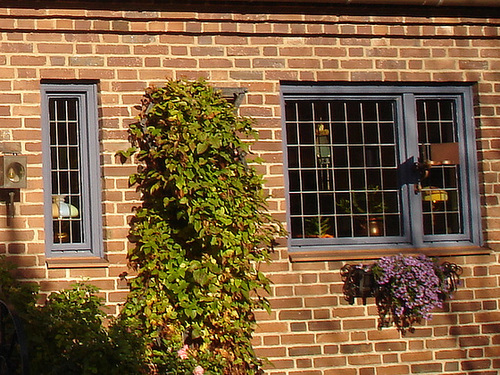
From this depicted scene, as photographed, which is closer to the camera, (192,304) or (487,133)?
(192,304)

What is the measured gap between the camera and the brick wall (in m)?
7.07

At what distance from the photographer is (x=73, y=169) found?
7223 millimetres

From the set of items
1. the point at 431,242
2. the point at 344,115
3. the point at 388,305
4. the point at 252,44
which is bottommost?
the point at 388,305

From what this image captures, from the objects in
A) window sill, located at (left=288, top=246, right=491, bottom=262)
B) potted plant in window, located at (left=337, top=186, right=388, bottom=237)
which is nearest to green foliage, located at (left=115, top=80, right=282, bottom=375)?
window sill, located at (left=288, top=246, right=491, bottom=262)

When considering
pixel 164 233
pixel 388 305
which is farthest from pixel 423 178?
pixel 164 233

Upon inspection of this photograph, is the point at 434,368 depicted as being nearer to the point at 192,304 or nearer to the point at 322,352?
the point at 322,352

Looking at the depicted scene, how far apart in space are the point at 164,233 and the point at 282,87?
164cm

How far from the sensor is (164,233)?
706cm

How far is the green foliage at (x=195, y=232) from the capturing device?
6.90 meters

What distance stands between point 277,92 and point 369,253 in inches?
61.7

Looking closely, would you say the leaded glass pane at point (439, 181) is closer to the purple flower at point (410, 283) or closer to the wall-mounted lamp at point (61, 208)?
the purple flower at point (410, 283)

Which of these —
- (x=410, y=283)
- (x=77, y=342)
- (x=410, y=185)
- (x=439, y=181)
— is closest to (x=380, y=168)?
(x=410, y=185)

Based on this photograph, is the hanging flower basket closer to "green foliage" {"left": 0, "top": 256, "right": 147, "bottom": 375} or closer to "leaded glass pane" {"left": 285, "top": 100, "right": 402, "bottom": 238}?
"leaded glass pane" {"left": 285, "top": 100, "right": 402, "bottom": 238}

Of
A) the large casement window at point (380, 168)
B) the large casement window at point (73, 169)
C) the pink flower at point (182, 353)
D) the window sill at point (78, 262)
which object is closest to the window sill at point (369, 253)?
the large casement window at point (380, 168)
